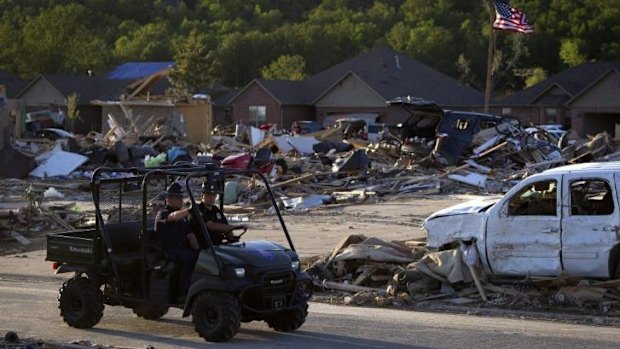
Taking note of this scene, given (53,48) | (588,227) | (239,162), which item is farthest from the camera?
(53,48)

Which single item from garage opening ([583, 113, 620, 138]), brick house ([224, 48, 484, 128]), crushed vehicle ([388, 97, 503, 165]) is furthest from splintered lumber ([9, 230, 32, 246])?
garage opening ([583, 113, 620, 138])

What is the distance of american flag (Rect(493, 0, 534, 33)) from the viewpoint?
3853 cm

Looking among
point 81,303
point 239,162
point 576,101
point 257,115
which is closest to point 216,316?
point 81,303

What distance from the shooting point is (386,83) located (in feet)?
228

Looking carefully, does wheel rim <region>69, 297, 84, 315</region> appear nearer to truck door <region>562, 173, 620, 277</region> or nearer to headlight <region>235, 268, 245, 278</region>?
headlight <region>235, 268, 245, 278</region>

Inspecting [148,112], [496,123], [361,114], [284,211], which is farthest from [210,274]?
[361,114]

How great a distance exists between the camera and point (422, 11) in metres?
129

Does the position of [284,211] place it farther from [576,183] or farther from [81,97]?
[81,97]

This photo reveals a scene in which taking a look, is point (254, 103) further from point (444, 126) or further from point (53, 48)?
point (444, 126)

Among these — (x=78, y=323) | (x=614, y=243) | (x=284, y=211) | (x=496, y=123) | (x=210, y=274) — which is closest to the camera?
(x=210, y=274)

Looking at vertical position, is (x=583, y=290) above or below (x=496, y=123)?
below

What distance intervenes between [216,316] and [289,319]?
986 millimetres

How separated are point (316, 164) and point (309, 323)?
23.8 m

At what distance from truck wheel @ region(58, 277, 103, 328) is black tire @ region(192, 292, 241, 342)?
149cm
